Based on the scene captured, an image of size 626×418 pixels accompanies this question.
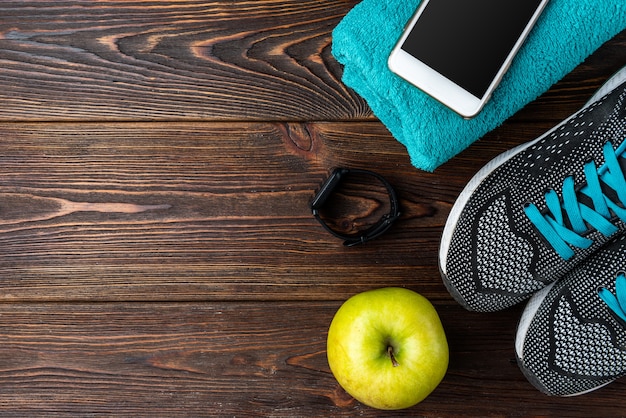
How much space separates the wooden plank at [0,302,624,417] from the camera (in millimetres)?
705

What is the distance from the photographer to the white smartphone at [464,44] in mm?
586

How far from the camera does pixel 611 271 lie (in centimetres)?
66

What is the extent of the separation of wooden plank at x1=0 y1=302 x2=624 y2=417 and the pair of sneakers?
0.04 meters

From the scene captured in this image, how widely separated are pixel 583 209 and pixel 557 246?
0.16 ft

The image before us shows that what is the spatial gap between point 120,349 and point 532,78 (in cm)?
58

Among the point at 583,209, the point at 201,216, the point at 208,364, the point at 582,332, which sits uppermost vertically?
the point at 583,209

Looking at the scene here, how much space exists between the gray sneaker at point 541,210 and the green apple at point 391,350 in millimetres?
82

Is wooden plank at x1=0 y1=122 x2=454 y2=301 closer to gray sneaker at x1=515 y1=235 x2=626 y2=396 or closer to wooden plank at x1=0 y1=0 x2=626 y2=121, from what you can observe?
wooden plank at x1=0 y1=0 x2=626 y2=121

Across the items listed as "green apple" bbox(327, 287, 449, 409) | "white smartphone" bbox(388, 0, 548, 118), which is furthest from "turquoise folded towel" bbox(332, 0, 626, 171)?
"green apple" bbox(327, 287, 449, 409)

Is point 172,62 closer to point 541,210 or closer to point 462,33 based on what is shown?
point 462,33

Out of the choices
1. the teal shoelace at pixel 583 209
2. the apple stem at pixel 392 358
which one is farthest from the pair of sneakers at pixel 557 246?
the apple stem at pixel 392 358

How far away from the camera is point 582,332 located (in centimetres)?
66

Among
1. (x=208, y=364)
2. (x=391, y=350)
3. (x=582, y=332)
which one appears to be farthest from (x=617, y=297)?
(x=208, y=364)

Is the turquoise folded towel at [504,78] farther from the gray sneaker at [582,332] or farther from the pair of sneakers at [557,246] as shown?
the gray sneaker at [582,332]
